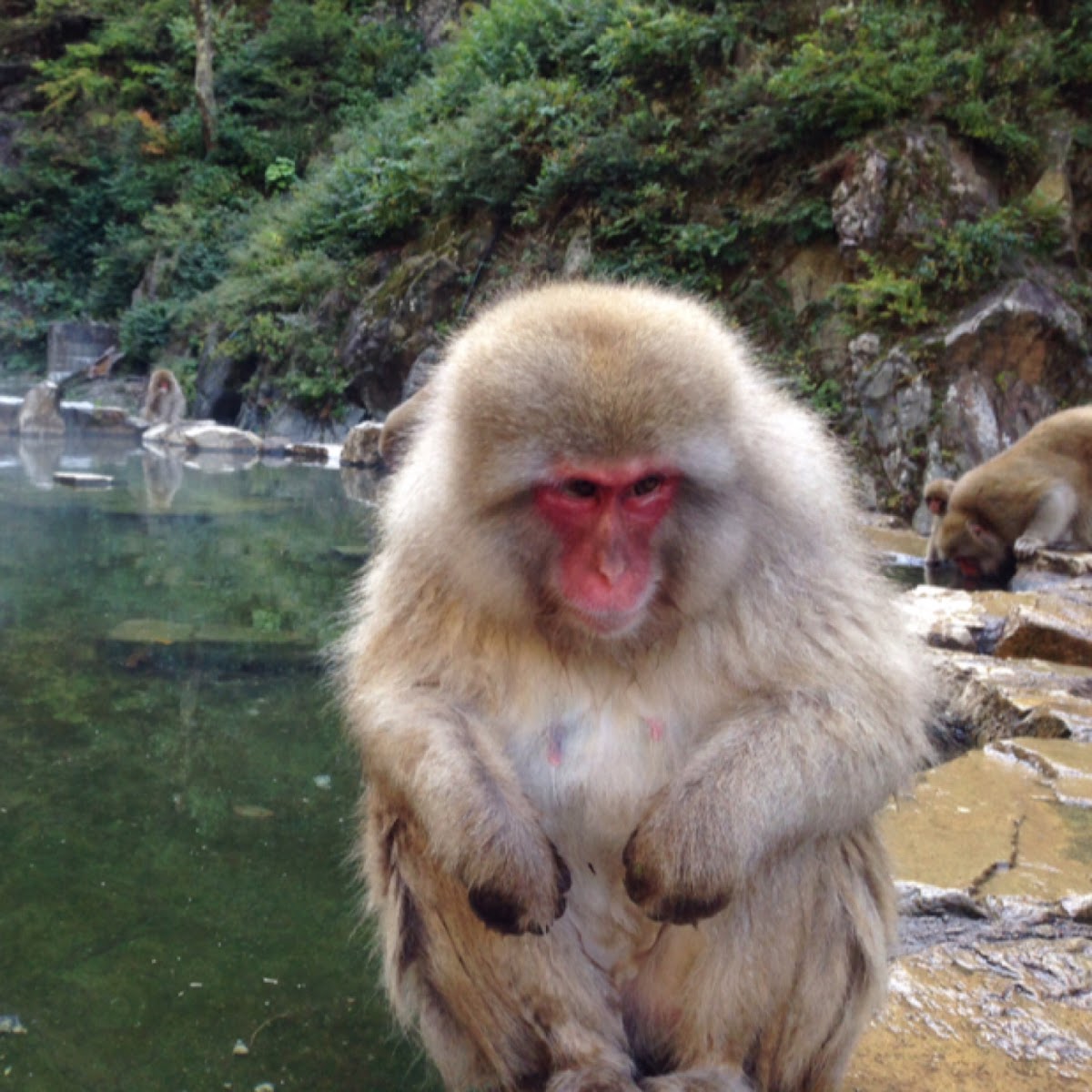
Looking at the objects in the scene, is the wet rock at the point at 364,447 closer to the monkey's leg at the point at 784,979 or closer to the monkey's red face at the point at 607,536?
the monkey's red face at the point at 607,536

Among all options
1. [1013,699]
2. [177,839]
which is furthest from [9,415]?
[1013,699]

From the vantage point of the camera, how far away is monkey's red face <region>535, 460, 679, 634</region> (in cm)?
162

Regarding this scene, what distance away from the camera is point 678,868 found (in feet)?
5.08

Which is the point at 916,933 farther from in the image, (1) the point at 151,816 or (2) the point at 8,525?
(2) the point at 8,525

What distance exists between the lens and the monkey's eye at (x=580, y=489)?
1.62 metres

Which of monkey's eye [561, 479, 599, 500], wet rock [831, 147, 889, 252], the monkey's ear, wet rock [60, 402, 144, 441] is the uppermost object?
wet rock [831, 147, 889, 252]

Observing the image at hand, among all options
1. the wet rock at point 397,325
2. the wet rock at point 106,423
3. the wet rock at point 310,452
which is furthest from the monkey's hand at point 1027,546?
the wet rock at point 106,423

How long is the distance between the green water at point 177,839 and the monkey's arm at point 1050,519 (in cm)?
412

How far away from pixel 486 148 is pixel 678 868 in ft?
49.6

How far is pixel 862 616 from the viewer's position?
178cm

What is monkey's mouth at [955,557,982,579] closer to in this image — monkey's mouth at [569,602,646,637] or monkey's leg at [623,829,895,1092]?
monkey's leg at [623,829,895,1092]

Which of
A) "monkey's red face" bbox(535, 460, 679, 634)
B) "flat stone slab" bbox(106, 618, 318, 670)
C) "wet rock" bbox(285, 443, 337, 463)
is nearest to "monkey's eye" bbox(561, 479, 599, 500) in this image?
"monkey's red face" bbox(535, 460, 679, 634)

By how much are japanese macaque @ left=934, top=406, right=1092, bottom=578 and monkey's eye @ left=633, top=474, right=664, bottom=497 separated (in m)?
5.66

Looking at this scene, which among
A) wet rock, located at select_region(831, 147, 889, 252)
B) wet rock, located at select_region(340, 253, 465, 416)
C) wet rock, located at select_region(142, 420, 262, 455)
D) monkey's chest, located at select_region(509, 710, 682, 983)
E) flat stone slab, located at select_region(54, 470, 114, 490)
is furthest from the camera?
wet rock, located at select_region(340, 253, 465, 416)
